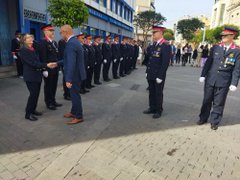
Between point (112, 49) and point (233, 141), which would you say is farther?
point (112, 49)

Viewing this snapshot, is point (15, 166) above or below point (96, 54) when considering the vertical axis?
below

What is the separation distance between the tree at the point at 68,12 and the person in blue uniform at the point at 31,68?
17.7 ft

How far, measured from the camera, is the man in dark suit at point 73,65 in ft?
14.7

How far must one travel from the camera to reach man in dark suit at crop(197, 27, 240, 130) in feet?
15.0

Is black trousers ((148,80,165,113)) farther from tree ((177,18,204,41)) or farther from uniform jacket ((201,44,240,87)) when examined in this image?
tree ((177,18,204,41))

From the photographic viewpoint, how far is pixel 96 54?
8.93 meters

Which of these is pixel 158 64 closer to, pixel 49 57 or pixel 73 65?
pixel 73 65

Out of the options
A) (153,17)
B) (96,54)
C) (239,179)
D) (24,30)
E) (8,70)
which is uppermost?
(153,17)

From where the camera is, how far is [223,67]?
4.66 meters

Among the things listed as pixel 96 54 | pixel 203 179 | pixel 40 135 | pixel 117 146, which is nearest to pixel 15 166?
pixel 40 135

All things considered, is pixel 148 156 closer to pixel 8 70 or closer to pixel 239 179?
pixel 239 179

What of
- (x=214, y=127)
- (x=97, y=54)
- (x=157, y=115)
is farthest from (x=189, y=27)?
(x=214, y=127)

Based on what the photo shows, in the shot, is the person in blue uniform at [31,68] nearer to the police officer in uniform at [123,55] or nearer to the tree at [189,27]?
the police officer in uniform at [123,55]

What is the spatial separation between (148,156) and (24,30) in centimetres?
1004
